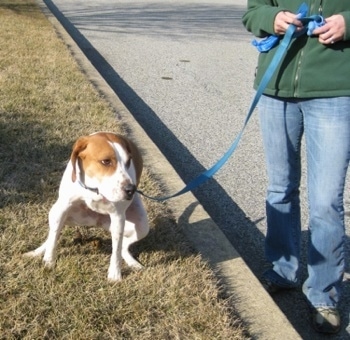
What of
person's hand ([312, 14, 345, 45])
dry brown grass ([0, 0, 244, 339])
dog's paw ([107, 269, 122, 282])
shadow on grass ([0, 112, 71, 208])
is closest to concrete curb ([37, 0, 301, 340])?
dry brown grass ([0, 0, 244, 339])

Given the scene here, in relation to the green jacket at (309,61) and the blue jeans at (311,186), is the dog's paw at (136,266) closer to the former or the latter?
the blue jeans at (311,186)

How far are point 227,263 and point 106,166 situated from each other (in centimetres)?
107

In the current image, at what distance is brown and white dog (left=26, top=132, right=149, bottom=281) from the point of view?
2674 millimetres

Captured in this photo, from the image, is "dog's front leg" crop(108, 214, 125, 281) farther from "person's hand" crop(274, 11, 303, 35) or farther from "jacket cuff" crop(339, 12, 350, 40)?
"jacket cuff" crop(339, 12, 350, 40)

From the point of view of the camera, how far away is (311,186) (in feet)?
9.83

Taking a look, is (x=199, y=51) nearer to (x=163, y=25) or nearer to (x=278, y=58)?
(x=163, y=25)

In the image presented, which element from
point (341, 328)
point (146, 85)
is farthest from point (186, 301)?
point (146, 85)

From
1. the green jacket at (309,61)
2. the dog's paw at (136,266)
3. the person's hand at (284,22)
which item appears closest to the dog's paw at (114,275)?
the dog's paw at (136,266)

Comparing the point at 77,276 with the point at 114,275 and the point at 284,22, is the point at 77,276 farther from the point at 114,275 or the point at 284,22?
the point at 284,22

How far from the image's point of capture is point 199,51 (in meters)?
11.3

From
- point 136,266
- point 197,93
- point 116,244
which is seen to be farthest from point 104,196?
point 197,93

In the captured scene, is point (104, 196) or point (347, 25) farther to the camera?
point (104, 196)

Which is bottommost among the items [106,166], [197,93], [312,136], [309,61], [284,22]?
[197,93]

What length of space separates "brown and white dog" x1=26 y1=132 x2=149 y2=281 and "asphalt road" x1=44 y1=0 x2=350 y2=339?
0.94m
